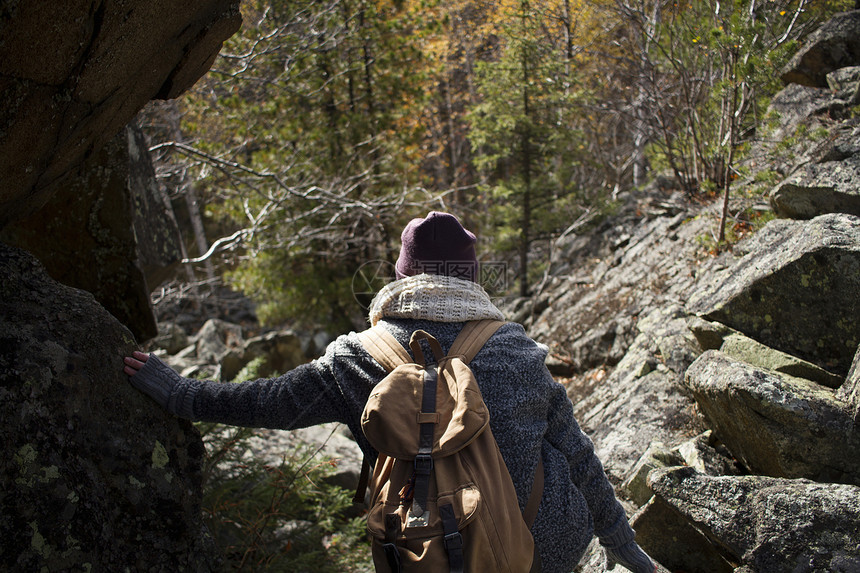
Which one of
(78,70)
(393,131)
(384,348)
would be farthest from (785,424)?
(393,131)

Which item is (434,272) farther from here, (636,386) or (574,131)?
(574,131)

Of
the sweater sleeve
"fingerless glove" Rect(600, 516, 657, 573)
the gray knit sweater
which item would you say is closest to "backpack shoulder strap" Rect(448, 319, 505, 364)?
the gray knit sweater

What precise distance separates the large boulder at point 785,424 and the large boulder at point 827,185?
63.3 inches

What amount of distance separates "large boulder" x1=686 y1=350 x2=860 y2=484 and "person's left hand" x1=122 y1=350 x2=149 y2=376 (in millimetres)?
2797

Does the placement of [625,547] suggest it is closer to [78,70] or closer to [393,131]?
[78,70]

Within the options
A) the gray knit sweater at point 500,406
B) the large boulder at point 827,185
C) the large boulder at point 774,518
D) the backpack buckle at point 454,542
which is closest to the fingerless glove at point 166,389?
the gray knit sweater at point 500,406

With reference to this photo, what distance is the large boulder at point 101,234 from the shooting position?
2.72 m

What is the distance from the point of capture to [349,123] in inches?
431

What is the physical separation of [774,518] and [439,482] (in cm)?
161

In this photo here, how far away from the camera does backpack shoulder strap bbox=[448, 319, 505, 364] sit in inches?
79.5

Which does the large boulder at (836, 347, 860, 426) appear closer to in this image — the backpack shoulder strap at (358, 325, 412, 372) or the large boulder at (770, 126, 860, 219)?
the large boulder at (770, 126, 860, 219)

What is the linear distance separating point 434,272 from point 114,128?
160cm

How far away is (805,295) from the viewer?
327 cm

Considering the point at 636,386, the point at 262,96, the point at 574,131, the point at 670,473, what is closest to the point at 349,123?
the point at 262,96
